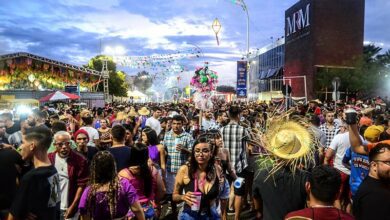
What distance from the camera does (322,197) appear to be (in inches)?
98.6

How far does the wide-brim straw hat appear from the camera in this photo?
128 inches

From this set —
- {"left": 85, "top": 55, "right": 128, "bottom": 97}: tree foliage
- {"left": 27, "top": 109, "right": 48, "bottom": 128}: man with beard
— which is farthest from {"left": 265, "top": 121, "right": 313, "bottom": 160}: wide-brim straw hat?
{"left": 85, "top": 55, "right": 128, "bottom": 97}: tree foliage

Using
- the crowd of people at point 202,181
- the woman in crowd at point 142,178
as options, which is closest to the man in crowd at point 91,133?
the crowd of people at point 202,181

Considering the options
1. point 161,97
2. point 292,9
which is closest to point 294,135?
point 292,9

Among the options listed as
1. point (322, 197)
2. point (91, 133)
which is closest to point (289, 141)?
point (322, 197)

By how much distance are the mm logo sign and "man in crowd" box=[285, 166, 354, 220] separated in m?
40.0

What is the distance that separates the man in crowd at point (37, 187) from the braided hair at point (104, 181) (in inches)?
19.4

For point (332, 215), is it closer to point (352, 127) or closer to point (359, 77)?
point (352, 127)

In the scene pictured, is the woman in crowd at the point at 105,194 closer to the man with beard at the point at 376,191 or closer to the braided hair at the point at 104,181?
the braided hair at the point at 104,181

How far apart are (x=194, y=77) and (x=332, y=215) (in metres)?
10.2

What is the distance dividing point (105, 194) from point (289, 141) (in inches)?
68.9

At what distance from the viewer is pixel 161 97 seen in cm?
7275

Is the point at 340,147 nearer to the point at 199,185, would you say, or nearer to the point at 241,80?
the point at 199,185

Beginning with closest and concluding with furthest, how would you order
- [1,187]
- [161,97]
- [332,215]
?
[332,215]
[1,187]
[161,97]
